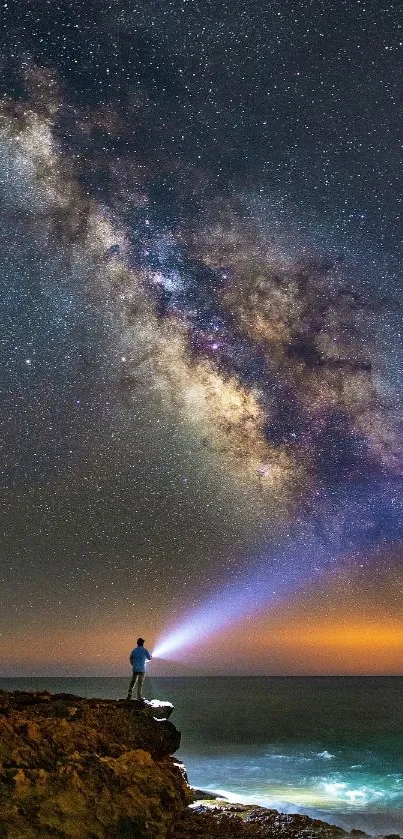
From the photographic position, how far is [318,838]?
13773 mm

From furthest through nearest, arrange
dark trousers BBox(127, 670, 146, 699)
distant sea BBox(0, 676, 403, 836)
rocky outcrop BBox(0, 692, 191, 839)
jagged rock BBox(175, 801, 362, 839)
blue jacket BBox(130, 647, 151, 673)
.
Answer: distant sea BBox(0, 676, 403, 836)
dark trousers BBox(127, 670, 146, 699)
blue jacket BBox(130, 647, 151, 673)
jagged rock BBox(175, 801, 362, 839)
rocky outcrop BBox(0, 692, 191, 839)

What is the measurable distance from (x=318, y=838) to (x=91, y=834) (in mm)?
8635

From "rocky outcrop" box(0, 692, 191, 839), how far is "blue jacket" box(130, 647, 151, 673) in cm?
519

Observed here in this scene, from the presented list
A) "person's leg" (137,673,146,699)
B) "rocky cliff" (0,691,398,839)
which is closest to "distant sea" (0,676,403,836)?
"person's leg" (137,673,146,699)

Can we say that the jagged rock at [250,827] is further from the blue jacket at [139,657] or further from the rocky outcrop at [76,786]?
the rocky outcrop at [76,786]

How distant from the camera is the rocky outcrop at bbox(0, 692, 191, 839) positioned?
727cm

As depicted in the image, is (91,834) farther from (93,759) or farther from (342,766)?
(342,766)

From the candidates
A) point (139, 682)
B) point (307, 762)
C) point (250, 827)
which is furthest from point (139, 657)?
point (307, 762)

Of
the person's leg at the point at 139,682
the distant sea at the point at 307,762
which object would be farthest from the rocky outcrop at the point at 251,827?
the distant sea at the point at 307,762

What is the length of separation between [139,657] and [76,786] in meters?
7.77

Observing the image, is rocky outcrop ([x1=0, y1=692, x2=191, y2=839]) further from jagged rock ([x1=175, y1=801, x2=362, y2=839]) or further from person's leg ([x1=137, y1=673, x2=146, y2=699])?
person's leg ([x1=137, y1=673, x2=146, y2=699])

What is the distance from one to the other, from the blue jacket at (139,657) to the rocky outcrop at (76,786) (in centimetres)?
519

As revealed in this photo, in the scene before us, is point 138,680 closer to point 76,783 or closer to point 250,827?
point 250,827

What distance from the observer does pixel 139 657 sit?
1537cm
